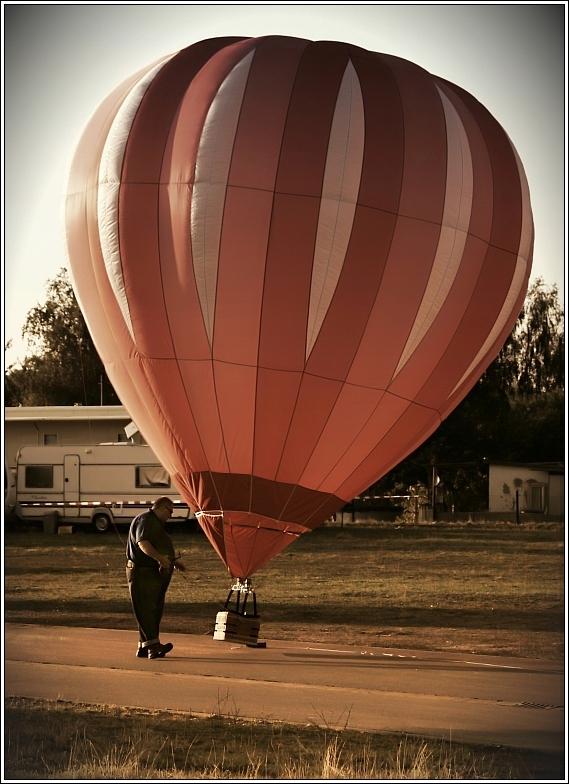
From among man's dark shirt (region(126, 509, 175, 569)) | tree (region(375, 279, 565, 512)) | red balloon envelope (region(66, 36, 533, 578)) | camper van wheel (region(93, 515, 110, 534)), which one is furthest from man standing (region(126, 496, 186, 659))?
tree (region(375, 279, 565, 512))

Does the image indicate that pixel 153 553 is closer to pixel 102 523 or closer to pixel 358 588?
pixel 358 588

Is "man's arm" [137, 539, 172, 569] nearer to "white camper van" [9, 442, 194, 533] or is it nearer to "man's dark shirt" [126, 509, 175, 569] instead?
"man's dark shirt" [126, 509, 175, 569]

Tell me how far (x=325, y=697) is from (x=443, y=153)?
167 inches

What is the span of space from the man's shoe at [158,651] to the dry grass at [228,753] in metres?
1.78

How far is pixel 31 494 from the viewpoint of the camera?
22.9 m

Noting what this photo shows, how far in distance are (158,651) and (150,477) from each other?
43.7 feet

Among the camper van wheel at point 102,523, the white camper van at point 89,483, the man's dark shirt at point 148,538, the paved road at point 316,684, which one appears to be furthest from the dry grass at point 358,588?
the man's dark shirt at point 148,538

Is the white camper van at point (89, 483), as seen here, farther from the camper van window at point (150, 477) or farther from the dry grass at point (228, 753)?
the dry grass at point (228, 753)

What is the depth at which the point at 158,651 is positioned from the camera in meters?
8.98

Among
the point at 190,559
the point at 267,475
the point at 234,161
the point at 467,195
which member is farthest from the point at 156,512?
the point at 190,559

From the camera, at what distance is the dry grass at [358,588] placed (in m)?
11.8

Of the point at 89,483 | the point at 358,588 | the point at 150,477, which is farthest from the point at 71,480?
the point at 358,588

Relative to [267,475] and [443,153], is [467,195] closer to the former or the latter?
[443,153]

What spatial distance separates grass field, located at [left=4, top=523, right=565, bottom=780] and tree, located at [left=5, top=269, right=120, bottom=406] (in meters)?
12.2
